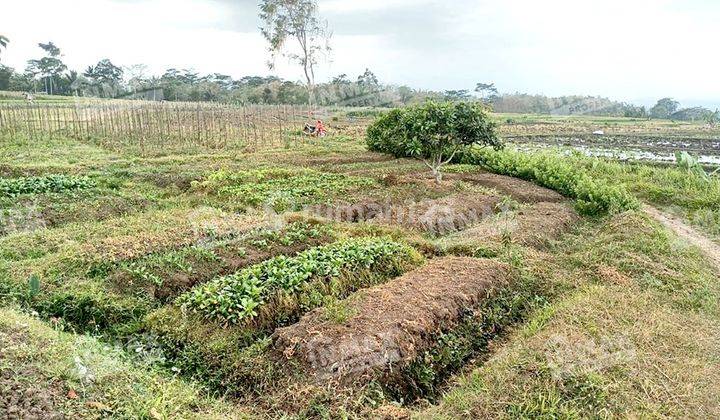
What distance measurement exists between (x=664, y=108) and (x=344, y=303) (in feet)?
237

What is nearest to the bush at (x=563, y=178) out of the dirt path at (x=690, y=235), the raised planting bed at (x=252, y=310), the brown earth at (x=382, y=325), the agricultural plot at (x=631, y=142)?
the dirt path at (x=690, y=235)

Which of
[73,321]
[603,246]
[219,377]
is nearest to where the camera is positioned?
[219,377]

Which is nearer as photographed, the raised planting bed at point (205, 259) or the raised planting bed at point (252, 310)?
the raised planting bed at point (252, 310)

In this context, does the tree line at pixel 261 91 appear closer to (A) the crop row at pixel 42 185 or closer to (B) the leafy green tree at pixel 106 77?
(B) the leafy green tree at pixel 106 77

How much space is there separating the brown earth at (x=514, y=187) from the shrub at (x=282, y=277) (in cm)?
688

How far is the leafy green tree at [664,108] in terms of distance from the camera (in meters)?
62.7

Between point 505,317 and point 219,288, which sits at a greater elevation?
point 219,288

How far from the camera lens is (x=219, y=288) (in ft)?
20.8

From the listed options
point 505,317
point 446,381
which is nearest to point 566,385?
point 446,381

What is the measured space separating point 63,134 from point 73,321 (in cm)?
2168

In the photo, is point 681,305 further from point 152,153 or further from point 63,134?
point 63,134

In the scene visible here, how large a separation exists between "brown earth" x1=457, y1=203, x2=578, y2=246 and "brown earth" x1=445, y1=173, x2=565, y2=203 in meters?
1.17

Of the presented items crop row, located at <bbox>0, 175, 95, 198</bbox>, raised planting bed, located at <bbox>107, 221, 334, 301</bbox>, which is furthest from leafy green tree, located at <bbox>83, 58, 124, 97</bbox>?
raised planting bed, located at <bbox>107, 221, 334, 301</bbox>

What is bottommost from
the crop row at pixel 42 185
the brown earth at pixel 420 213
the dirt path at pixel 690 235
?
the dirt path at pixel 690 235
